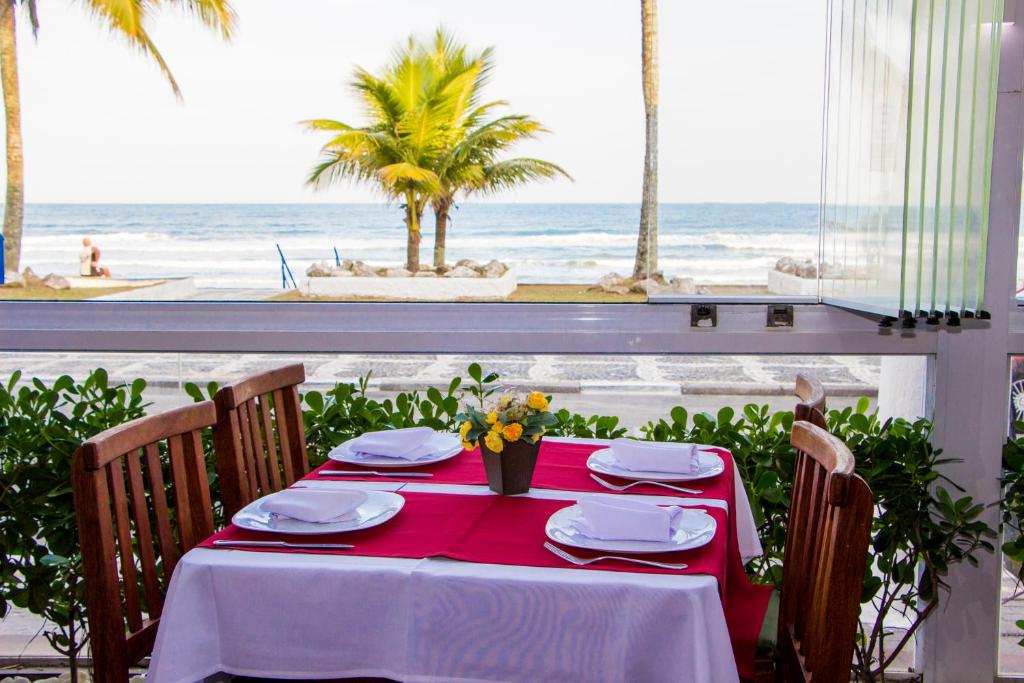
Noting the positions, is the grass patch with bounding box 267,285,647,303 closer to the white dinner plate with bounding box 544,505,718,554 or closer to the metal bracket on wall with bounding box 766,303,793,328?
the metal bracket on wall with bounding box 766,303,793,328

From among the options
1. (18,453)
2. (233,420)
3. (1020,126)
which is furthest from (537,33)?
(18,453)

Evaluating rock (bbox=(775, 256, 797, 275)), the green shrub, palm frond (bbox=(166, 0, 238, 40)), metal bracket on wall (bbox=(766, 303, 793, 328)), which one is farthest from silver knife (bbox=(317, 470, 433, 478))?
palm frond (bbox=(166, 0, 238, 40))

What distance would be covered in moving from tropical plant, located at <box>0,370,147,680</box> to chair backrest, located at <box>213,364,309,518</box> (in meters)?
0.56

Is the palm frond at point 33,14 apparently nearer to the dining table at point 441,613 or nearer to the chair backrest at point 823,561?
the dining table at point 441,613

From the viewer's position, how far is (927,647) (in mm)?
2613

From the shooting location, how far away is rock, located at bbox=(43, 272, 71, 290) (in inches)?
110

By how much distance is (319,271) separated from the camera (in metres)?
2.95

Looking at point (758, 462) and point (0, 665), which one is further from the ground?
point (758, 462)

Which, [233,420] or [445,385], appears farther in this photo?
[445,385]

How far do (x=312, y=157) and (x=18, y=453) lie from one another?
170 cm

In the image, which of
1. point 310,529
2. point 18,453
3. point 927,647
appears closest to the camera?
point 310,529

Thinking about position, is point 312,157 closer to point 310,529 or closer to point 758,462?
point 758,462

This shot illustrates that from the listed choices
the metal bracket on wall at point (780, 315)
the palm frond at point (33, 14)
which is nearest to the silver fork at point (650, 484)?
the metal bracket on wall at point (780, 315)

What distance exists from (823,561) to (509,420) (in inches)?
22.7
